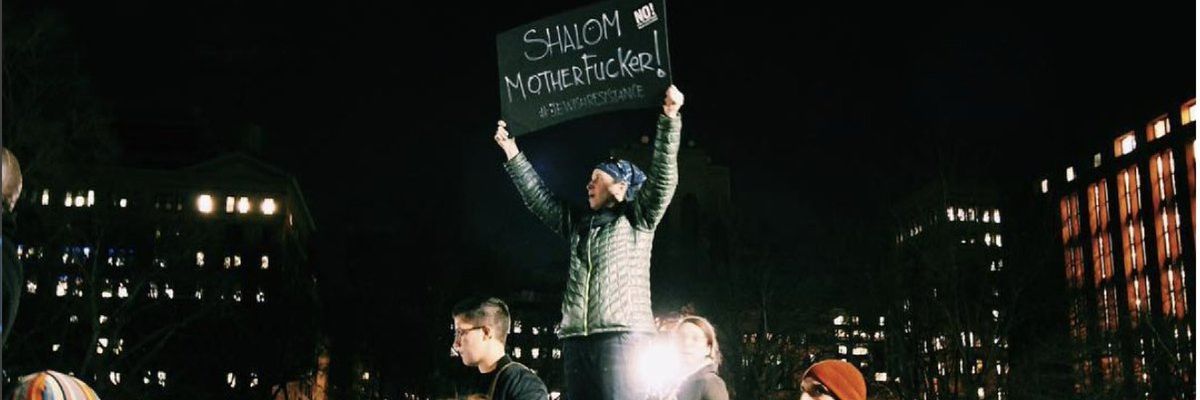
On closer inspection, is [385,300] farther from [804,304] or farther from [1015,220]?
[1015,220]

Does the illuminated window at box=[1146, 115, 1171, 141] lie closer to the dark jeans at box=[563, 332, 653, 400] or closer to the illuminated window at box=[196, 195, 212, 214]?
the illuminated window at box=[196, 195, 212, 214]

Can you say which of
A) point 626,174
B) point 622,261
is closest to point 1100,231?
point 626,174

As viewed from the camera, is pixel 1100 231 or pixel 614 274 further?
pixel 1100 231

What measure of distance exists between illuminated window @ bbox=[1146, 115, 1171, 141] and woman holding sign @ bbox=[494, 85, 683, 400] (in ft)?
358

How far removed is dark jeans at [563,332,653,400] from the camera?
5.80m

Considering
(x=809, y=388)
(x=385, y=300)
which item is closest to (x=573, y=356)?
(x=809, y=388)

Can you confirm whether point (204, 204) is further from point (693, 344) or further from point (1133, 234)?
point (693, 344)

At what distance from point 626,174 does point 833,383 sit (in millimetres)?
1534

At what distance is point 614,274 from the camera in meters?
5.96

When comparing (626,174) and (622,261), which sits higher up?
(626,174)

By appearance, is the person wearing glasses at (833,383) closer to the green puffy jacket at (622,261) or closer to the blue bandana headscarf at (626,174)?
the green puffy jacket at (622,261)

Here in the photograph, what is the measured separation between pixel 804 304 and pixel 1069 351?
866 centimetres

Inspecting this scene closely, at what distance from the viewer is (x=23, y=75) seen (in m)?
22.5

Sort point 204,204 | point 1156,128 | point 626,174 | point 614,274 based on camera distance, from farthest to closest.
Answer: point 204,204
point 1156,128
point 626,174
point 614,274
